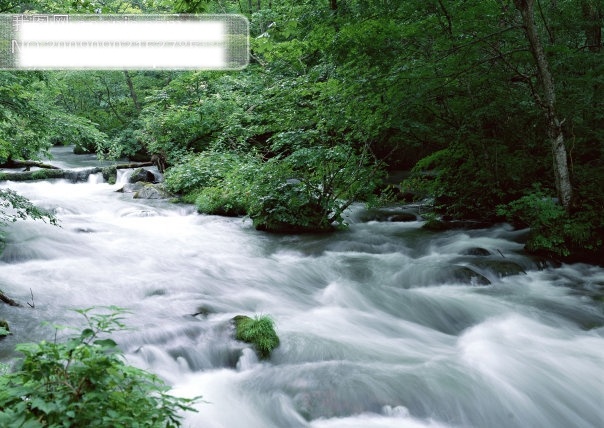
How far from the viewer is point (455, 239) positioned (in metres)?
9.55

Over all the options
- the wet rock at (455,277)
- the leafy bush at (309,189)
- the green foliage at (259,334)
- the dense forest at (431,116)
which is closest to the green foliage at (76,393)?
the green foliage at (259,334)

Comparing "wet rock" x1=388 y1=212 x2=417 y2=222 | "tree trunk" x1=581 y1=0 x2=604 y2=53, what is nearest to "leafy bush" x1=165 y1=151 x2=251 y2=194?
"wet rock" x1=388 y1=212 x2=417 y2=222

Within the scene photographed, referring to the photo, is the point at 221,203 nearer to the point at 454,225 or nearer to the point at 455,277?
the point at 454,225

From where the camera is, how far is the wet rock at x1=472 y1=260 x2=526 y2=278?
7.54m

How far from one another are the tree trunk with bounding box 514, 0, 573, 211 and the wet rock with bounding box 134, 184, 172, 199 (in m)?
10.2

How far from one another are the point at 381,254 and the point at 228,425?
5.80 meters

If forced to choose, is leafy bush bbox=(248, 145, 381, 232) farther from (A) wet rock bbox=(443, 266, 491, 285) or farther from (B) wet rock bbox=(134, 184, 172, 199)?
(B) wet rock bbox=(134, 184, 172, 199)

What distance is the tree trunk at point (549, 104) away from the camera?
7.16 m

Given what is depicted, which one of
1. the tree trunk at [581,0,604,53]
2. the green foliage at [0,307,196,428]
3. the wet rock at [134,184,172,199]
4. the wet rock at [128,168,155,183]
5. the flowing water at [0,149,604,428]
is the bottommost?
the flowing water at [0,149,604,428]

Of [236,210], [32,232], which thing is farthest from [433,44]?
[32,232]

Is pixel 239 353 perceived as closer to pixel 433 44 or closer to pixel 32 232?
pixel 32 232

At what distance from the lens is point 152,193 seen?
14133mm

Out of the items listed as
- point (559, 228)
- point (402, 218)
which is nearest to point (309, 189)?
point (402, 218)

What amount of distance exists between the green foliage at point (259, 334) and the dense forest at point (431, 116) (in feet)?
9.49
